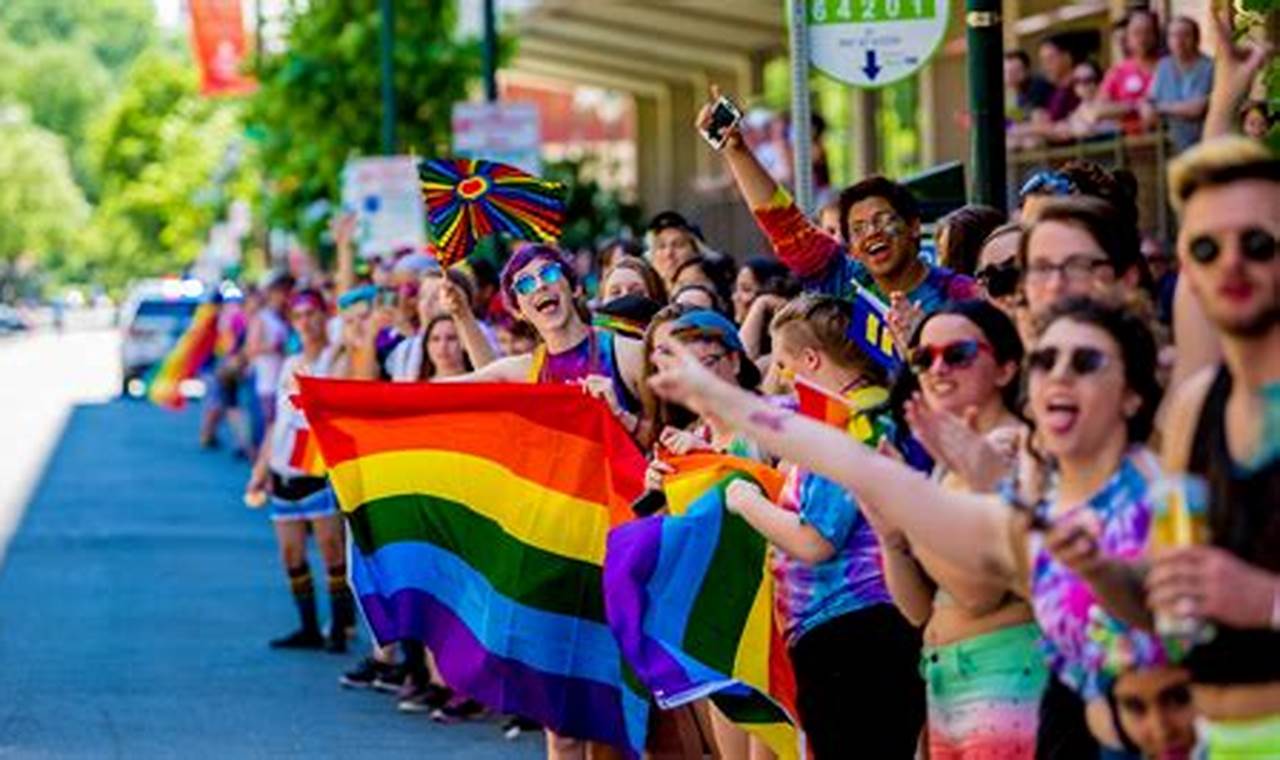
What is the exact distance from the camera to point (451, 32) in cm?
3784

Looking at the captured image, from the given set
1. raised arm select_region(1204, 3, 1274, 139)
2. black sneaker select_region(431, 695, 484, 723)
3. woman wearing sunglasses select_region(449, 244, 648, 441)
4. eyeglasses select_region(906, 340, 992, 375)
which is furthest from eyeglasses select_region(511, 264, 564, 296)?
raised arm select_region(1204, 3, 1274, 139)

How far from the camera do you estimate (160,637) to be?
18578mm

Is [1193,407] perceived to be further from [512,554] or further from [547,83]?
[547,83]

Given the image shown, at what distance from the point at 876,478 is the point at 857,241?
4.26m

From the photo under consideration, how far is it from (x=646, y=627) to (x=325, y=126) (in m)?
27.6

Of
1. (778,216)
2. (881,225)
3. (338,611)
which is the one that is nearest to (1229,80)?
(881,225)

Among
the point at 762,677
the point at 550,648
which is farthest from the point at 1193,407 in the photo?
the point at 550,648

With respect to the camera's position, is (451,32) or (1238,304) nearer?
(1238,304)

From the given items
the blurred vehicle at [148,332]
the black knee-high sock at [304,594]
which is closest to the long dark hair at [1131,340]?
the black knee-high sock at [304,594]

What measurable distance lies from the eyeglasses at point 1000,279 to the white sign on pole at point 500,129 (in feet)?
64.2

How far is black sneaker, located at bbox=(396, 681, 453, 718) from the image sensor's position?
15531 millimetres

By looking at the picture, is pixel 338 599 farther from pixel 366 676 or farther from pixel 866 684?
pixel 866 684

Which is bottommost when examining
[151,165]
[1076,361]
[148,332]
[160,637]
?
[160,637]

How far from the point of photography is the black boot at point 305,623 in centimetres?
1792
